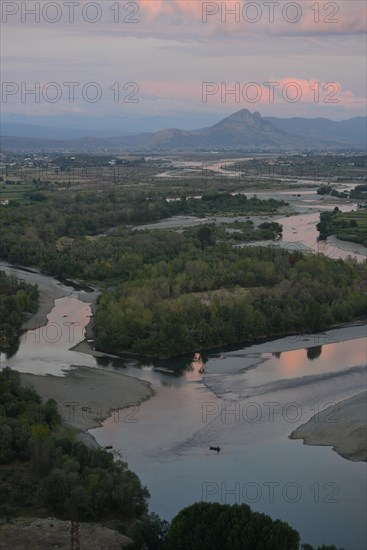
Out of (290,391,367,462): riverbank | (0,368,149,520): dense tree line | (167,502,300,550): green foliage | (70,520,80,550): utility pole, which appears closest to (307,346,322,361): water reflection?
(290,391,367,462): riverbank

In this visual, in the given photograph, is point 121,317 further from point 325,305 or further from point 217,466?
point 217,466

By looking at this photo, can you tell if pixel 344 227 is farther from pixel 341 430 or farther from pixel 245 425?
pixel 245 425

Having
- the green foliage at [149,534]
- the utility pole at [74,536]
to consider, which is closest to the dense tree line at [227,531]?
the green foliage at [149,534]

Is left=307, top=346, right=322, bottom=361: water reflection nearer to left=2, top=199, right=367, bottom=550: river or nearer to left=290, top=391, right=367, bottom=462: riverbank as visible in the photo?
left=2, top=199, right=367, bottom=550: river

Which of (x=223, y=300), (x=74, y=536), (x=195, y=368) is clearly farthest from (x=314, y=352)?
(x=74, y=536)

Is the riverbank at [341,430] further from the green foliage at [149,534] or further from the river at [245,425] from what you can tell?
the green foliage at [149,534]

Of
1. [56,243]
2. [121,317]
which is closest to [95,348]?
[121,317]
